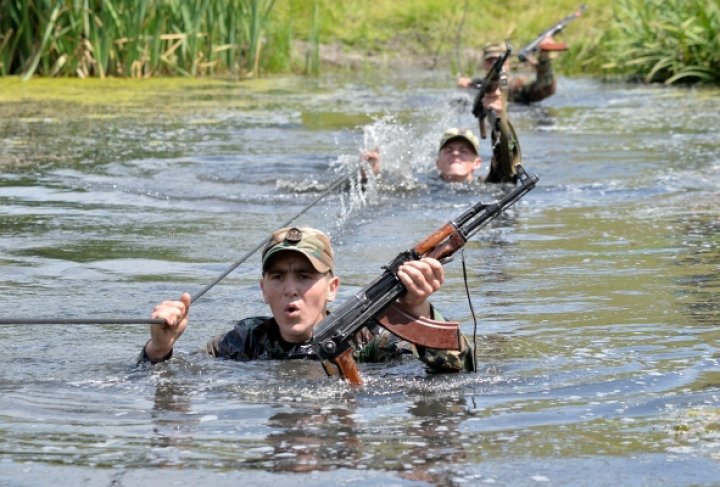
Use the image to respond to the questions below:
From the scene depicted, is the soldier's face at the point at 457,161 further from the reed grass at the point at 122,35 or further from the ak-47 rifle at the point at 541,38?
the reed grass at the point at 122,35

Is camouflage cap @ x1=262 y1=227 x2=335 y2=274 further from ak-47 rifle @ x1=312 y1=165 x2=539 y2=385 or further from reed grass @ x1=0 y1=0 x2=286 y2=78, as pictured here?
reed grass @ x1=0 y1=0 x2=286 y2=78

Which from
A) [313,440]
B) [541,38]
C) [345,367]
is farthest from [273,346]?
[541,38]

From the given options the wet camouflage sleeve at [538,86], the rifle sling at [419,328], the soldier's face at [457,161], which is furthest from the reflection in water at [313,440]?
the wet camouflage sleeve at [538,86]

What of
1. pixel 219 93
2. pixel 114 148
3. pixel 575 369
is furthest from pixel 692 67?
pixel 575 369

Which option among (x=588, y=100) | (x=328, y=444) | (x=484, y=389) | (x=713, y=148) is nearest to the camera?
(x=328, y=444)

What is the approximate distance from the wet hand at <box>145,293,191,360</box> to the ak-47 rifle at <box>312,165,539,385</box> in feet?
1.78

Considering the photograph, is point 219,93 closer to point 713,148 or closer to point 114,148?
point 114,148

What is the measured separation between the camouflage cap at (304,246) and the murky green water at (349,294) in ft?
1.39

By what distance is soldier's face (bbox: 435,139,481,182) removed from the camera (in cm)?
1209

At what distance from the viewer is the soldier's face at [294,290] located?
5891mm

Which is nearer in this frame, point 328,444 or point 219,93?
point 328,444

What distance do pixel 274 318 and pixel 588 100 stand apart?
1447cm

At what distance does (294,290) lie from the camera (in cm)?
590

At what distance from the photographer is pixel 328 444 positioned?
494 centimetres
